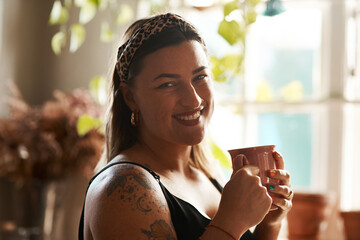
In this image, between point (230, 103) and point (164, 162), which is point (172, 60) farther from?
point (230, 103)

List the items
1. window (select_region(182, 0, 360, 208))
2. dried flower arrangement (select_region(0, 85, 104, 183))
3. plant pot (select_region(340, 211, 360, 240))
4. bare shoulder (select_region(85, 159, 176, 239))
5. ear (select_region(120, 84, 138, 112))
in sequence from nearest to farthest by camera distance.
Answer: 1. bare shoulder (select_region(85, 159, 176, 239))
2. ear (select_region(120, 84, 138, 112))
3. plant pot (select_region(340, 211, 360, 240))
4. dried flower arrangement (select_region(0, 85, 104, 183))
5. window (select_region(182, 0, 360, 208))

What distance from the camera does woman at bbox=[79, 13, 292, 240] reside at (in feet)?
2.97

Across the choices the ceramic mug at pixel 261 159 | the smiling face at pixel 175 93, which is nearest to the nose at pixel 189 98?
the smiling face at pixel 175 93

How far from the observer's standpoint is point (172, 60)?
101 centimetres

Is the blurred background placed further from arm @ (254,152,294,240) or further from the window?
arm @ (254,152,294,240)

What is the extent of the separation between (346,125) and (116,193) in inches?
89.6

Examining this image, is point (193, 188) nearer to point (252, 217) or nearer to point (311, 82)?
point (252, 217)

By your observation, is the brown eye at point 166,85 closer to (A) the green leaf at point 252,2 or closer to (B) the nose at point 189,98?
(B) the nose at point 189,98

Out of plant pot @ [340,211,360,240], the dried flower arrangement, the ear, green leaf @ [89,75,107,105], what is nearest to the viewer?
the ear

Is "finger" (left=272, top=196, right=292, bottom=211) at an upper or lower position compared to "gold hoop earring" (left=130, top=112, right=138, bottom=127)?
lower

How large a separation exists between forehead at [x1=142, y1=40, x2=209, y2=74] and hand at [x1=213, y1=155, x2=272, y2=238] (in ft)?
0.76

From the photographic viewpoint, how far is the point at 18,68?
316 centimetres

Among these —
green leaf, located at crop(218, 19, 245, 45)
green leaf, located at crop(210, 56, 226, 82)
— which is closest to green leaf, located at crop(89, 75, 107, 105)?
green leaf, located at crop(210, 56, 226, 82)

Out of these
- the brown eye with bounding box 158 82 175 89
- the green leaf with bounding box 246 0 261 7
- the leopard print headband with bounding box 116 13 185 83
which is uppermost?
the green leaf with bounding box 246 0 261 7
